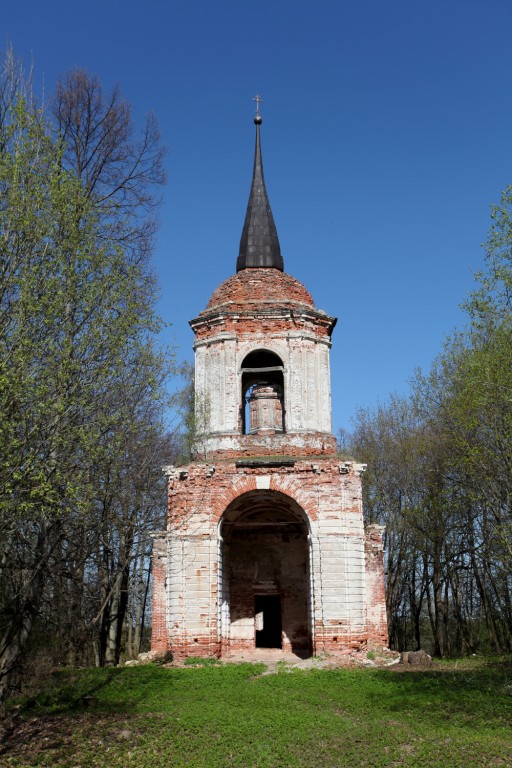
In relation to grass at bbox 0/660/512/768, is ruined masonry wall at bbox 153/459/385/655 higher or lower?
higher

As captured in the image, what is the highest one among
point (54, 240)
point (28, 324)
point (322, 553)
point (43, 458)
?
point (54, 240)

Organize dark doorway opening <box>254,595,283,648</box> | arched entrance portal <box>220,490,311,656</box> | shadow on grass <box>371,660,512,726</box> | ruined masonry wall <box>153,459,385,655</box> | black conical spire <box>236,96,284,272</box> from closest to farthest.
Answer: shadow on grass <box>371,660,512,726</box> < ruined masonry wall <box>153,459,385,655</box> < arched entrance portal <box>220,490,311,656</box> < dark doorway opening <box>254,595,283,648</box> < black conical spire <box>236,96,284,272</box>

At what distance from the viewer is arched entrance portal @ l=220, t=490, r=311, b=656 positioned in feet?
61.4

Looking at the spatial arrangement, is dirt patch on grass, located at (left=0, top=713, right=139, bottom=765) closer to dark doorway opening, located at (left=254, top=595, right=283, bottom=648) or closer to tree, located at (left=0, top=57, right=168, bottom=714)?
tree, located at (left=0, top=57, right=168, bottom=714)

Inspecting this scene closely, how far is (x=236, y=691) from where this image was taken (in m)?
13.0

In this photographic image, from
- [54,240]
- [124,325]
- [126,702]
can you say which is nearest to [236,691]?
[126,702]

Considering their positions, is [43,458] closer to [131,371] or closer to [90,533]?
[131,371]

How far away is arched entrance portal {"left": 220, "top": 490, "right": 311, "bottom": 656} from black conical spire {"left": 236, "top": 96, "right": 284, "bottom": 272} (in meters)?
6.78

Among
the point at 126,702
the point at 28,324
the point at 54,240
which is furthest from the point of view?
the point at 126,702

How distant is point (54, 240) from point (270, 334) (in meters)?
8.55

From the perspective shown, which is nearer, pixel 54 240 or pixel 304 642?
pixel 54 240

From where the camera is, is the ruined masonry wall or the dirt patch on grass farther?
the ruined masonry wall

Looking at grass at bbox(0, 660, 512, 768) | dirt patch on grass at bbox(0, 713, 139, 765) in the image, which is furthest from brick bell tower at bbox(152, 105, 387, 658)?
dirt patch on grass at bbox(0, 713, 139, 765)

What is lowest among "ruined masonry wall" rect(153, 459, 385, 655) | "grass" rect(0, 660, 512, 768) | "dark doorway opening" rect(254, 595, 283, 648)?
"grass" rect(0, 660, 512, 768)
